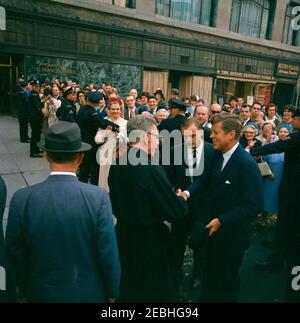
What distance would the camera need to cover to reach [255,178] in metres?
2.76

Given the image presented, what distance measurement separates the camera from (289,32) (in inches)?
901

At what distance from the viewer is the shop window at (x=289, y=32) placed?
72.5 feet

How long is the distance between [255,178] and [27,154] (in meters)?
7.29

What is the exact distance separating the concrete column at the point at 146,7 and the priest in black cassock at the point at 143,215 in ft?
45.3

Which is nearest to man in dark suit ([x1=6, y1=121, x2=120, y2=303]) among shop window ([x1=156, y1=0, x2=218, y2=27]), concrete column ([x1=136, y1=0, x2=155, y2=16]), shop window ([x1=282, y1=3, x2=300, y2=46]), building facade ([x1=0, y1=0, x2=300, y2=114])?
building facade ([x1=0, y1=0, x2=300, y2=114])

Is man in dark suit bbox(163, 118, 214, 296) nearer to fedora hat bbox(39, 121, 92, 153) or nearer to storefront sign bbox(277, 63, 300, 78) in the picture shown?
fedora hat bbox(39, 121, 92, 153)

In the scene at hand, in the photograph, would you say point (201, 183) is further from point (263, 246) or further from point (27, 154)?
point (27, 154)

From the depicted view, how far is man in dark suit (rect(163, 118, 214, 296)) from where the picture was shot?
3582mm

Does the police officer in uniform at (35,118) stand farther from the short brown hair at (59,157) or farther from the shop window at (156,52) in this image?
the shop window at (156,52)

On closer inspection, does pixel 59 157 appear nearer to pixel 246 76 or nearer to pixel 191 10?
pixel 191 10

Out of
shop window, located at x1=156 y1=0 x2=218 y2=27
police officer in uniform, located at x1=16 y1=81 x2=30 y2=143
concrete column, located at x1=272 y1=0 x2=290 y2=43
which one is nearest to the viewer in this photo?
police officer in uniform, located at x1=16 y1=81 x2=30 y2=143

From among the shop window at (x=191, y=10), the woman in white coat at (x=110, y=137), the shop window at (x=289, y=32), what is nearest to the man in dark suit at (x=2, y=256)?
the woman in white coat at (x=110, y=137)

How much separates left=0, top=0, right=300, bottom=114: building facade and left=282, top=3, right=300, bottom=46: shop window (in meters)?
0.07
